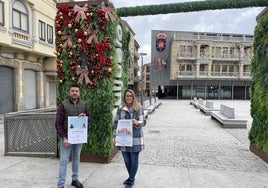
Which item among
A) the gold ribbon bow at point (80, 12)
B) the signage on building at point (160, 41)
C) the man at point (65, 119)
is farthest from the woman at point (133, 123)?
the signage on building at point (160, 41)

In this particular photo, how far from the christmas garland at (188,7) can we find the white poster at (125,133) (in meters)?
3.02

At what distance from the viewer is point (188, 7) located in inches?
201

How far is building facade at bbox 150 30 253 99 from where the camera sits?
3959 cm

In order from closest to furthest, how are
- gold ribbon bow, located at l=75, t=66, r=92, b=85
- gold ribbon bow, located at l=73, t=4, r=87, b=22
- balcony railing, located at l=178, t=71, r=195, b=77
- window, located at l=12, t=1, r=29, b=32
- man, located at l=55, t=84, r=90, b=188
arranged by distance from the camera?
man, located at l=55, t=84, r=90, b=188
gold ribbon bow, located at l=73, t=4, r=87, b=22
gold ribbon bow, located at l=75, t=66, r=92, b=85
window, located at l=12, t=1, r=29, b=32
balcony railing, located at l=178, t=71, r=195, b=77

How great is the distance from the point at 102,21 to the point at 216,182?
4.25 meters

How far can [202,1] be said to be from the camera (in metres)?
4.99

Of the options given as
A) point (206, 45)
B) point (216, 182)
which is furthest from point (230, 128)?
point (206, 45)

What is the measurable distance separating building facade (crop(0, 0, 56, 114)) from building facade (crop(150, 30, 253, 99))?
76.9ft

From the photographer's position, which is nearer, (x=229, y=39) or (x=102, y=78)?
(x=102, y=78)

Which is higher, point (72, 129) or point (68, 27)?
point (68, 27)

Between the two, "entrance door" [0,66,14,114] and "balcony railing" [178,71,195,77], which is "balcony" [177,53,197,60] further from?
"entrance door" [0,66,14,114]

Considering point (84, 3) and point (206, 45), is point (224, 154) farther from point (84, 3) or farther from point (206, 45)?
point (206, 45)

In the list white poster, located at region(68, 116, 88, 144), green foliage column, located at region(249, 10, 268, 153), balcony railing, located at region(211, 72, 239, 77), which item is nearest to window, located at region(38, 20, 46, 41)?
white poster, located at region(68, 116, 88, 144)

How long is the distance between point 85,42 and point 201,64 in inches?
1505
